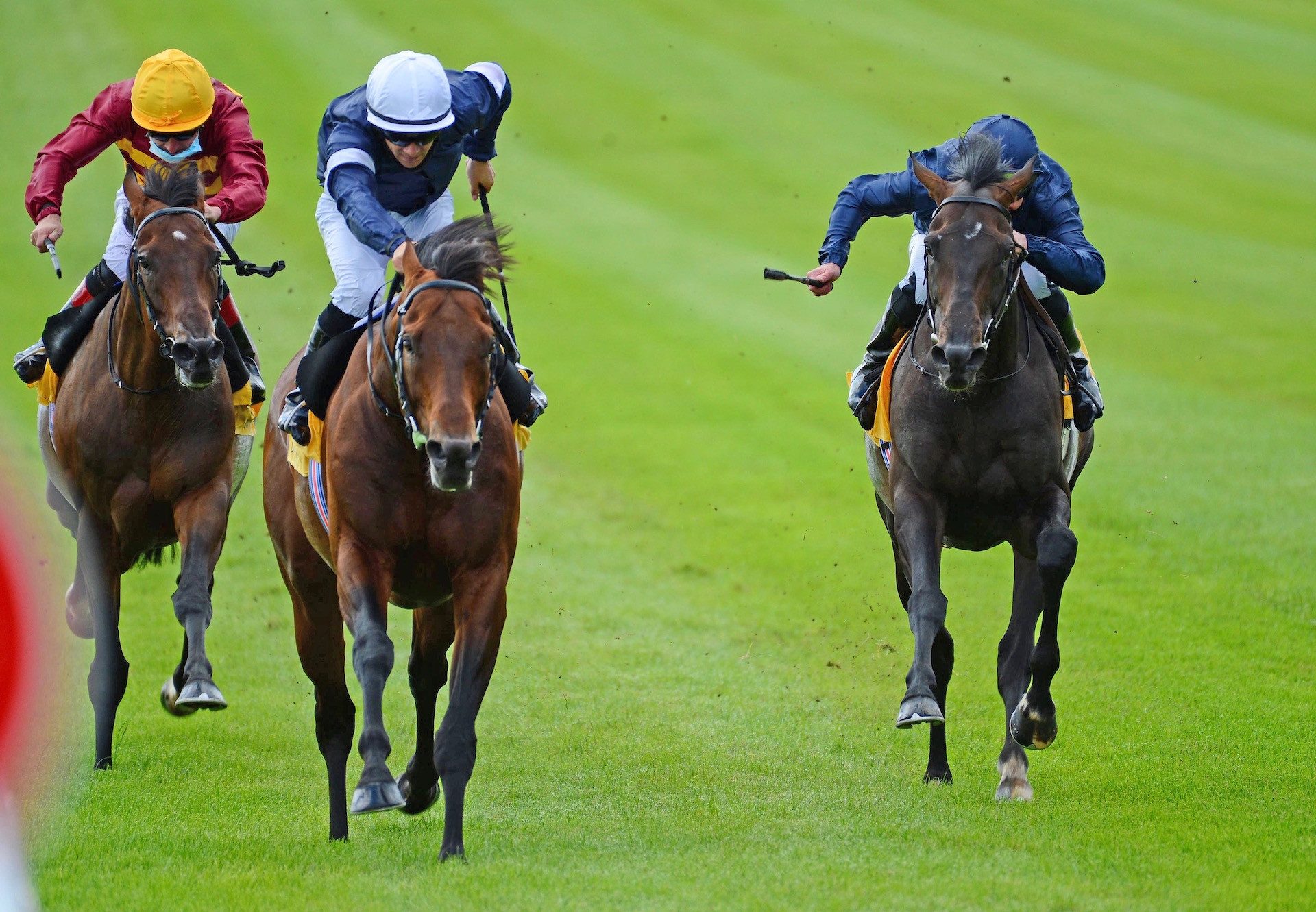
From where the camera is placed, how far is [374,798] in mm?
5715

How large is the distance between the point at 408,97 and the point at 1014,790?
12.5 ft

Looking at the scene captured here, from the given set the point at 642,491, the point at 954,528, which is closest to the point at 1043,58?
the point at 642,491

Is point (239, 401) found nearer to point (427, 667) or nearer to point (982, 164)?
point (427, 667)

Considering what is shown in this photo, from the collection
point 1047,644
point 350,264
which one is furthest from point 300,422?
point 1047,644

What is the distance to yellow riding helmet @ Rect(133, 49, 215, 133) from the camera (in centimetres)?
783

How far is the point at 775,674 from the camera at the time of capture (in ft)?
33.0

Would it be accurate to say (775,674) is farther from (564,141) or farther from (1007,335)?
(564,141)

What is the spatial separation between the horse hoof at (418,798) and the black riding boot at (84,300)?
2853 mm

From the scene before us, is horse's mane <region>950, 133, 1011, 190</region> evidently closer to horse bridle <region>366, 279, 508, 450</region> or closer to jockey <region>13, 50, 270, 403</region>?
horse bridle <region>366, 279, 508, 450</region>

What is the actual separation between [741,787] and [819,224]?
51.9ft

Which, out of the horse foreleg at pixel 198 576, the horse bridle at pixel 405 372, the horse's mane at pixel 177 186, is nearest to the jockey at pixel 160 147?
the horse's mane at pixel 177 186

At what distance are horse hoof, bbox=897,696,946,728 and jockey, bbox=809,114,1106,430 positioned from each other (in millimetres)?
1612

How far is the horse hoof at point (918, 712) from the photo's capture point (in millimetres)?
6340

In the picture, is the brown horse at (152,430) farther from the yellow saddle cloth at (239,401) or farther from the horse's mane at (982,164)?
the horse's mane at (982,164)
